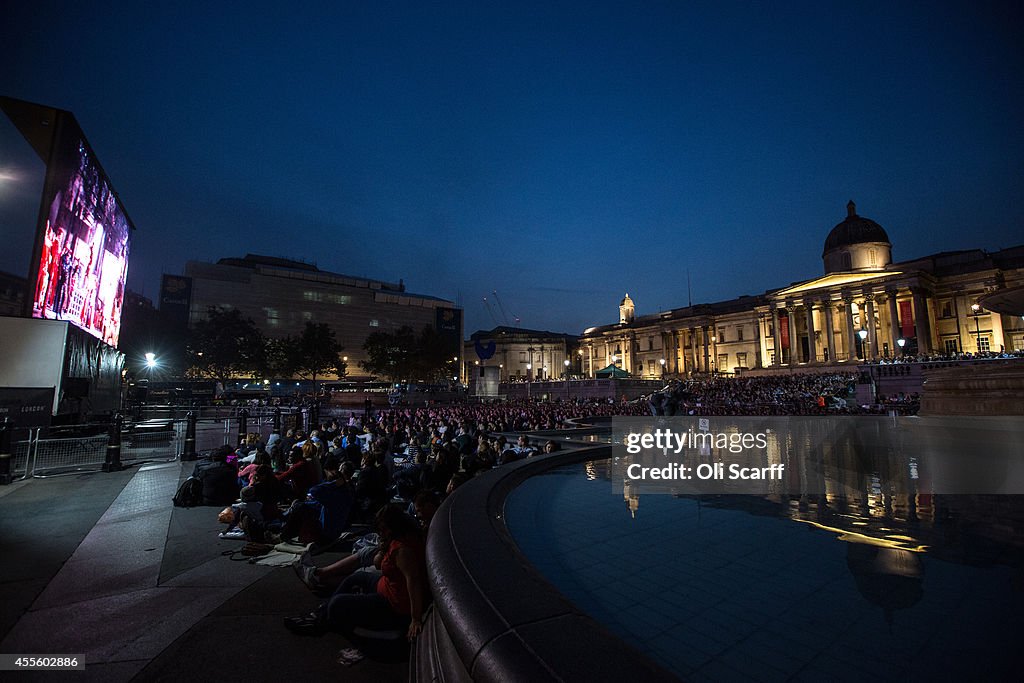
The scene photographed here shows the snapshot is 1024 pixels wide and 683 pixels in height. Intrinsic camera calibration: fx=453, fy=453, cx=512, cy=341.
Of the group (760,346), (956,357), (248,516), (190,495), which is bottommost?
(190,495)

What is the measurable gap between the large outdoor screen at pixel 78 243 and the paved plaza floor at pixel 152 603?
1540 centimetres

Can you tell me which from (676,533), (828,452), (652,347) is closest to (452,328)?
(652,347)

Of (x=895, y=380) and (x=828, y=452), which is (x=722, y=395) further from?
(x=828, y=452)

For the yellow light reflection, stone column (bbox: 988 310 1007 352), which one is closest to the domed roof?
stone column (bbox: 988 310 1007 352)

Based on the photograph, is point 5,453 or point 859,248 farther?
point 859,248

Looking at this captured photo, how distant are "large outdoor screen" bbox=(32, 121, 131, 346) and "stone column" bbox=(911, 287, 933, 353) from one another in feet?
222

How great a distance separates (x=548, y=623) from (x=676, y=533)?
10.6ft

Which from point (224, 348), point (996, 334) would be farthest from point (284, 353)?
point (996, 334)

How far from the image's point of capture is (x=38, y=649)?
3357 mm

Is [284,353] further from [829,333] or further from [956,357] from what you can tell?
[956,357]

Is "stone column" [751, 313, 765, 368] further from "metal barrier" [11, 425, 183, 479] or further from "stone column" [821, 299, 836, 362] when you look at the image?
"metal barrier" [11, 425, 183, 479]

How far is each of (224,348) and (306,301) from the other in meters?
30.0

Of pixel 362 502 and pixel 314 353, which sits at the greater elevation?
pixel 314 353

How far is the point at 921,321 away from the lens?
4831cm
